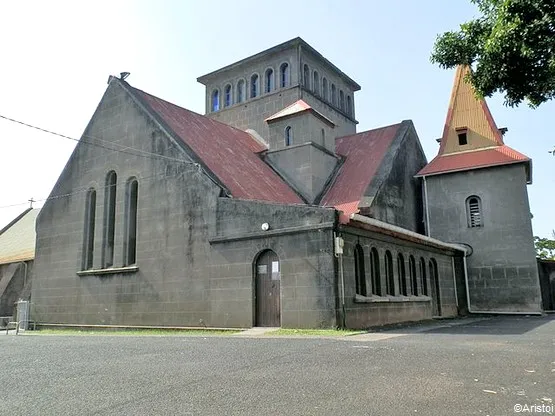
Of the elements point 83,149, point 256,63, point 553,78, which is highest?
point 256,63

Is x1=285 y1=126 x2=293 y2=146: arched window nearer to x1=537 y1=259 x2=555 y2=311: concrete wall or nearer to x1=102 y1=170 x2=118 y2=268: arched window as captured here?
x1=102 y1=170 x2=118 y2=268: arched window

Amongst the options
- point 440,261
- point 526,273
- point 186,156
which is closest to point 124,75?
point 186,156

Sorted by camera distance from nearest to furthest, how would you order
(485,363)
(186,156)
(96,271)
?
(485,363) → (186,156) → (96,271)

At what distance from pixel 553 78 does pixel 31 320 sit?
78.1ft

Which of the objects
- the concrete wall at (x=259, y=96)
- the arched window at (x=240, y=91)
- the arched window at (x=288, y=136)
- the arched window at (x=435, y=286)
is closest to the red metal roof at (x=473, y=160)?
the arched window at (x=435, y=286)

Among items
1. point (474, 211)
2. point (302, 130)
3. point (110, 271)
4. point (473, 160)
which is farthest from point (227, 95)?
point (474, 211)

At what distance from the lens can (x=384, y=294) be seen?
1816cm

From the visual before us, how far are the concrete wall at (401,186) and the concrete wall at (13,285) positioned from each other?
20.6 m

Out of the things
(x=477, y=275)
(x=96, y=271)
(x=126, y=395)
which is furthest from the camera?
(x=477, y=275)

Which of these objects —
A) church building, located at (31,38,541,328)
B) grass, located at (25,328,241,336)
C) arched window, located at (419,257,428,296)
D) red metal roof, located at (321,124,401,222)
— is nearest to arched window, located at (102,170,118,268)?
church building, located at (31,38,541,328)

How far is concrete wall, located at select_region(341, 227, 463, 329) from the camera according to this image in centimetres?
1605

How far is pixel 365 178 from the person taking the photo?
23875mm

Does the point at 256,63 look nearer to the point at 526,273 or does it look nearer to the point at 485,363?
the point at 526,273

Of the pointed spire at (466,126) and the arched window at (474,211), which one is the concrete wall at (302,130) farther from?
the arched window at (474,211)
